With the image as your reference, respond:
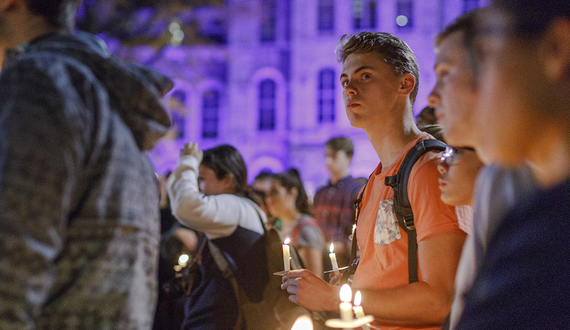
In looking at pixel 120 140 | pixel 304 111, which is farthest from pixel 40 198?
pixel 304 111

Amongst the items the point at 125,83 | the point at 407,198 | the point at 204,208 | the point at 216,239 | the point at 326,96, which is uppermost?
the point at 326,96

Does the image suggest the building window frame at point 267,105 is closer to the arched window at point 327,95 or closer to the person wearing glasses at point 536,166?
the arched window at point 327,95

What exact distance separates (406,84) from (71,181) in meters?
1.81

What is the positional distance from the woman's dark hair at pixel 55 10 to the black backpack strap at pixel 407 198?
148cm

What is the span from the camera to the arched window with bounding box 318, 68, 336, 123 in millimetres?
21142

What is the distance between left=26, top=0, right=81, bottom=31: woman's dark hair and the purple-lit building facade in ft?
62.5

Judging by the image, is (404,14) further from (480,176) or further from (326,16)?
(480,176)

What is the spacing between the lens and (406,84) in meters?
2.40

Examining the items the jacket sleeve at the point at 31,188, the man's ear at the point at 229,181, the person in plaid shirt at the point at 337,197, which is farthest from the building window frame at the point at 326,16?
the jacket sleeve at the point at 31,188

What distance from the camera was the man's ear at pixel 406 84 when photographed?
2.39 meters

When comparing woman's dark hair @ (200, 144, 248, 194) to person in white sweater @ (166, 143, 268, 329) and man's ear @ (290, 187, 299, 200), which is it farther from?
man's ear @ (290, 187, 299, 200)

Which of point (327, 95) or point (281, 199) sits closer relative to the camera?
point (281, 199)

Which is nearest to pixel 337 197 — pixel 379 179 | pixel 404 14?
pixel 379 179

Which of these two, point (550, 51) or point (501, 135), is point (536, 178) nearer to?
point (501, 135)
